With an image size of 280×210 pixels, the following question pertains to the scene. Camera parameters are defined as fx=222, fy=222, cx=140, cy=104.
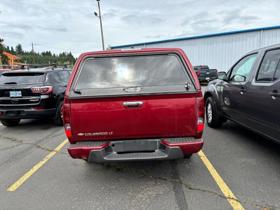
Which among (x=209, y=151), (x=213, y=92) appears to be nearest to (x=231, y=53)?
(x=213, y=92)

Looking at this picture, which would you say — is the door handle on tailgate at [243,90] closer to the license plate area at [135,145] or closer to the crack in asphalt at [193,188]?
the crack in asphalt at [193,188]

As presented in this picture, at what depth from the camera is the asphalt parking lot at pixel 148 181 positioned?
2.70 metres

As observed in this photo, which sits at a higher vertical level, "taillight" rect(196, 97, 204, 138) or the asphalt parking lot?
"taillight" rect(196, 97, 204, 138)

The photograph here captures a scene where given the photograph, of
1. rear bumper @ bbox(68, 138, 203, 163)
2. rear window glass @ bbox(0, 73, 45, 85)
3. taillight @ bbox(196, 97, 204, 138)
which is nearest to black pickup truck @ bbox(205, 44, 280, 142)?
taillight @ bbox(196, 97, 204, 138)

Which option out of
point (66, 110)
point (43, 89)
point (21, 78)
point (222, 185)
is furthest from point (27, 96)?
point (222, 185)

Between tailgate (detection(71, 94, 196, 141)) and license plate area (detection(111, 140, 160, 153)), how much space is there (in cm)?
15

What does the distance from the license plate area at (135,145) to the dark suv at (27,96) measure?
12.1 feet

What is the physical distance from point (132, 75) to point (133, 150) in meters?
0.99

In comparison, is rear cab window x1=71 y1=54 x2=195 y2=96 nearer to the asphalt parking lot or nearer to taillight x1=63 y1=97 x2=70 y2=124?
taillight x1=63 y1=97 x2=70 y2=124

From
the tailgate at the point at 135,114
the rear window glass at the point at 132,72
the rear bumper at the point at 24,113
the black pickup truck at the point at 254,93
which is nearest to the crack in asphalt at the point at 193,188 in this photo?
the tailgate at the point at 135,114

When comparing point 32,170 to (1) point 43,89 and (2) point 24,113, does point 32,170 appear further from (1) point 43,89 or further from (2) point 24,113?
(1) point 43,89

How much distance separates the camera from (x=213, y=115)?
18.3ft

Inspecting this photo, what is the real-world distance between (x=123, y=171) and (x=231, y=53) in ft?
80.5

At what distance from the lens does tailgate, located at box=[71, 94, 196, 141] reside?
8.80 ft
